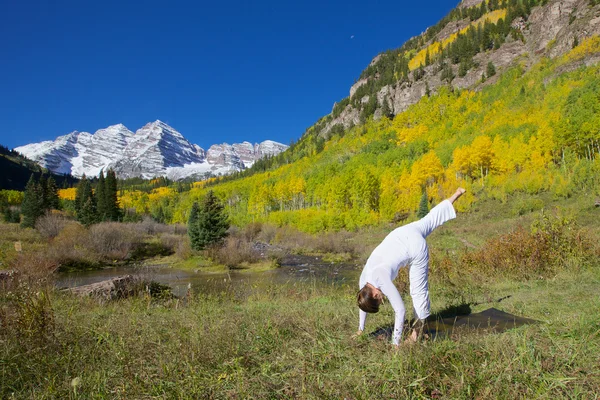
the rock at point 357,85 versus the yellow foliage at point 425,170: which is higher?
the rock at point 357,85

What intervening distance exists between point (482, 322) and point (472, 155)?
48.3m

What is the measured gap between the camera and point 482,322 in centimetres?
464

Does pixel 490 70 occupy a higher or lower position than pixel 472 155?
higher

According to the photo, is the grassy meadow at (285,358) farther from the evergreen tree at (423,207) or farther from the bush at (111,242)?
the evergreen tree at (423,207)

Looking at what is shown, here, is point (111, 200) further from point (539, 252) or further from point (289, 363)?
point (289, 363)

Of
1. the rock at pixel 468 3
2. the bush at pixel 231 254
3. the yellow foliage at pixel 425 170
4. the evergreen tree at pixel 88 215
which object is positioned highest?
the rock at pixel 468 3

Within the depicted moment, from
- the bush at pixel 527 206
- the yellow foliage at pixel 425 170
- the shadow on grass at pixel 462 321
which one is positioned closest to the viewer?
the shadow on grass at pixel 462 321

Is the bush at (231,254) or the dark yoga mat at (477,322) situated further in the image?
the bush at (231,254)

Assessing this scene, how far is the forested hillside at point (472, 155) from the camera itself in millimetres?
37250

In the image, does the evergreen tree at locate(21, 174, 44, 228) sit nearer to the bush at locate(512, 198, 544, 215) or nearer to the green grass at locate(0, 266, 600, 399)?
the green grass at locate(0, 266, 600, 399)

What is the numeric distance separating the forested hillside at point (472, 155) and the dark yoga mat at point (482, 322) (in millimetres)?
32492

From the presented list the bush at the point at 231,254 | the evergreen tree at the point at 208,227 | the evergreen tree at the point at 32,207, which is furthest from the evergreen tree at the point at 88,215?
the bush at the point at 231,254

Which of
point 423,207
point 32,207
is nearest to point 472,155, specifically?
point 423,207

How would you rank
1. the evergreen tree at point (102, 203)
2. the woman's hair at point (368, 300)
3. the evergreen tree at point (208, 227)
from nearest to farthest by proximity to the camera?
the woman's hair at point (368, 300) < the evergreen tree at point (208, 227) < the evergreen tree at point (102, 203)
